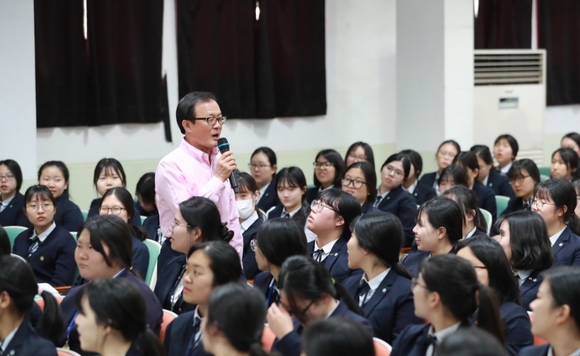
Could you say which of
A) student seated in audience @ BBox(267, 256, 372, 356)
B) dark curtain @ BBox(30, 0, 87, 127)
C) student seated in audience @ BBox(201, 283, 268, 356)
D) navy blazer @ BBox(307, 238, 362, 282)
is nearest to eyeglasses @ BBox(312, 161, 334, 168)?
dark curtain @ BBox(30, 0, 87, 127)

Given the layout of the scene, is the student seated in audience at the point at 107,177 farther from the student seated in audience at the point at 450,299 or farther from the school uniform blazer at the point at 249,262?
the student seated in audience at the point at 450,299

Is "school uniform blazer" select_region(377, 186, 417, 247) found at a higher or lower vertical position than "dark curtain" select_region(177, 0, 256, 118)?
lower

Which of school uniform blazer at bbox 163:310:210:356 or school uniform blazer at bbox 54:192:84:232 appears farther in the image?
school uniform blazer at bbox 54:192:84:232

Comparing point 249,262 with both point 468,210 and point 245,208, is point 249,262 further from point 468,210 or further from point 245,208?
point 468,210

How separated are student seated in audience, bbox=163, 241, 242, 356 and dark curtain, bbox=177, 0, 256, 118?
4598mm

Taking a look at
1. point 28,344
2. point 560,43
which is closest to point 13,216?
point 28,344

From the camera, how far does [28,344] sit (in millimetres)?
2641

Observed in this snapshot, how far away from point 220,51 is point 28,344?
203 inches

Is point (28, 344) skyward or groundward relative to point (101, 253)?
groundward

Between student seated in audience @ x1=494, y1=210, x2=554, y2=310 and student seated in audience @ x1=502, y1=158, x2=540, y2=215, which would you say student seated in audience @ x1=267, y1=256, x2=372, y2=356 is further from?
student seated in audience @ x1=502, y1=158, x2=540, y2=215

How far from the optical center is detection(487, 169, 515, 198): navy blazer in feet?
23.1

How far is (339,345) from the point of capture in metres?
2.00

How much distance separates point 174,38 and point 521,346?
519 cm

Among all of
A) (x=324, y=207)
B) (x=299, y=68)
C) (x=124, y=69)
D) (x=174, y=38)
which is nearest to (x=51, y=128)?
(x=124, y=69)
